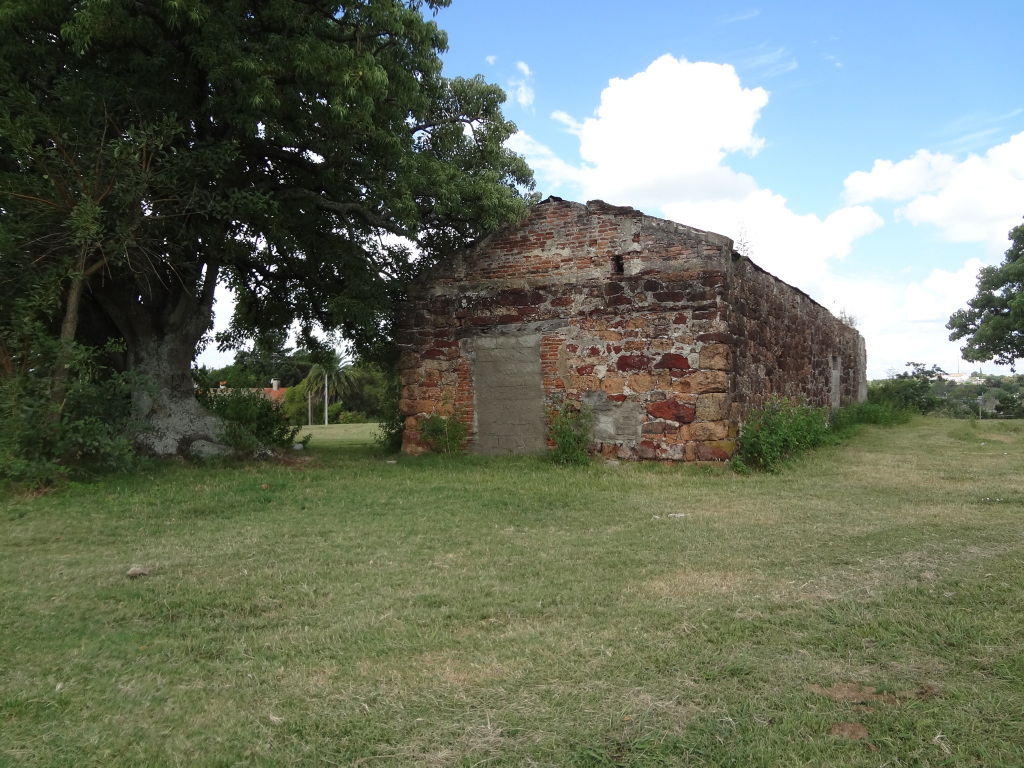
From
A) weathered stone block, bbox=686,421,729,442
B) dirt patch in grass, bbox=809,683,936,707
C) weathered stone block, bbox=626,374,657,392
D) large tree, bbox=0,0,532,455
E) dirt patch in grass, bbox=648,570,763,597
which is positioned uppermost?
large tree, bbox=0,0,532,455

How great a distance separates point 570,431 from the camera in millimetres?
9352

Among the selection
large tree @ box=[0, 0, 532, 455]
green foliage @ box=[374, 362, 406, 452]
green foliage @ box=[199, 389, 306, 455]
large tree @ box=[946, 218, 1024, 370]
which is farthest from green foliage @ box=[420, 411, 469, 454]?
large tree @ box=[946, 218, 1024, 370]

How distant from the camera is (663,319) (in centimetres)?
920

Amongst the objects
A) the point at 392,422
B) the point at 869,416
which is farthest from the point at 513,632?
the point at 869,416

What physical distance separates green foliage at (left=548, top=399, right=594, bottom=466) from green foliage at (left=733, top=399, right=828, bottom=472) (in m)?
1.88

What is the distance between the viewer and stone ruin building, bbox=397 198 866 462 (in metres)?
9.02

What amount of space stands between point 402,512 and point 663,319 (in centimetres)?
439

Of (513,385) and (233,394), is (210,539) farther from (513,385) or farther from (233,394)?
(233,394)

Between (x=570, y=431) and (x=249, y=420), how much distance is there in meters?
4.91

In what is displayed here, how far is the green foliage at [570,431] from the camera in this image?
9.26 m

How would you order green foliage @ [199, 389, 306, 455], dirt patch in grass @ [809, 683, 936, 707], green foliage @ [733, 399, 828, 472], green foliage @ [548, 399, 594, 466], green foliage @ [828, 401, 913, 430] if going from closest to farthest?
1. dirt patch in grass @ [809, 683, 936, 707]
2. green foliage @ [733, 399, 828, 472]
3. green foliage @ [548, 399, 594, 466]
4. green foliage @ [199, 389, 306, 455]
5. green foliage @ [828, 401, 913, 430]

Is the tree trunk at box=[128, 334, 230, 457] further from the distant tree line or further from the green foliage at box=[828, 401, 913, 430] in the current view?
the distant tree line

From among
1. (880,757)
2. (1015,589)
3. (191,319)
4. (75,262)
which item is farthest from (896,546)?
(191,319)

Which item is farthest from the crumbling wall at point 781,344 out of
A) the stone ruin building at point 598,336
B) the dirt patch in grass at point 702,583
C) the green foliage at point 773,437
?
the dirt patch in grass at point 702,583
